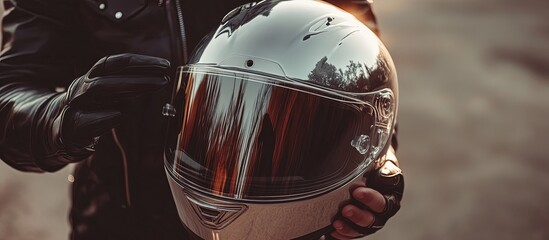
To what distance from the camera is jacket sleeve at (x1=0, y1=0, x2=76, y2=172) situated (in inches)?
43.8

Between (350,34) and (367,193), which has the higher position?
(350,34)

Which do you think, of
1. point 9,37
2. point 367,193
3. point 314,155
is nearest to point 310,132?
point 314,155

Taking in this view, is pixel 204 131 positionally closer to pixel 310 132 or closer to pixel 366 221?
pixel 310 132

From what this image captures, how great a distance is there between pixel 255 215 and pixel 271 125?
0.13m

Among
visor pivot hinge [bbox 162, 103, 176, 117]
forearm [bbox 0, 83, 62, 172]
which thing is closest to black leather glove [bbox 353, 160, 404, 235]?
visor pivot hinge [bbox 162, 103, 176, 117]

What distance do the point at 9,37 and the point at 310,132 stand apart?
551mm

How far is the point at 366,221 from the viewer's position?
1.08 meters

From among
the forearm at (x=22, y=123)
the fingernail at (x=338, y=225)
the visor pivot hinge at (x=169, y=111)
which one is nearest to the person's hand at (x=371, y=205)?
the fingernail at (x=338, y=225)

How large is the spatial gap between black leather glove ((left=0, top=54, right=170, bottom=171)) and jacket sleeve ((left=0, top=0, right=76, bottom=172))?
0.06 feet

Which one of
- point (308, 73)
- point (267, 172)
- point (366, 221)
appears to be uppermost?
point (308, 73)

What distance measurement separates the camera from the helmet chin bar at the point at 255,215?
1.03 meters

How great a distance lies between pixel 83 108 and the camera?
0.99 meters

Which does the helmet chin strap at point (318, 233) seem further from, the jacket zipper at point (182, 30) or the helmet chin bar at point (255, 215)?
the jacket zipper at point (182, 30)

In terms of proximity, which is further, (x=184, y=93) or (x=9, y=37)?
(x=9, y=37)
